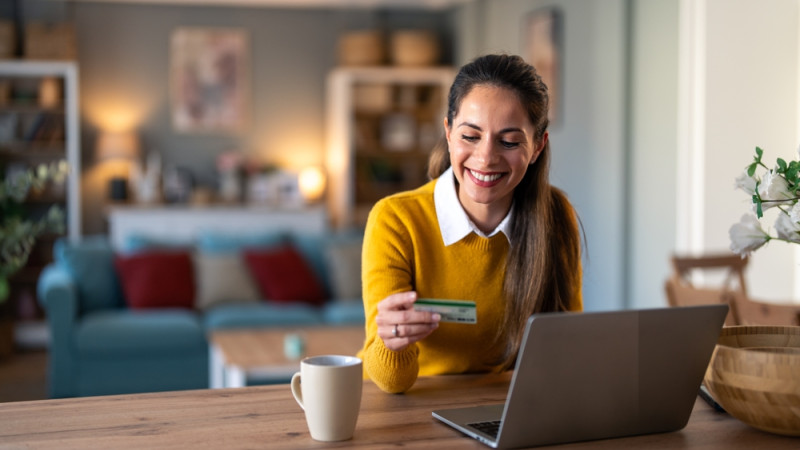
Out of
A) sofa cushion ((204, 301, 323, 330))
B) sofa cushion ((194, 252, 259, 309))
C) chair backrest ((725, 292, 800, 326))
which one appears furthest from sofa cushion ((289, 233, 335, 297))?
chair backrest ((725, 292, 800, 326))

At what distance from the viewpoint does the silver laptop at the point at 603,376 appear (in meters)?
1.11

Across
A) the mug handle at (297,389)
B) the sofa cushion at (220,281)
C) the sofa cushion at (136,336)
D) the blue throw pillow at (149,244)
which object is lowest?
the sofa cushion at (136,336)

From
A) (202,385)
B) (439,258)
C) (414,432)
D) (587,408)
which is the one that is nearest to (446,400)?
(414,432)

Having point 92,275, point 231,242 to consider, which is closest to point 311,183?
point 231,242

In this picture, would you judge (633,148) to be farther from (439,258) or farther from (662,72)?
(439,258)

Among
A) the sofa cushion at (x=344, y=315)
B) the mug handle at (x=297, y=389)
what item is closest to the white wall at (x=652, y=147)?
the sofa cushion at (x=344, y=315)

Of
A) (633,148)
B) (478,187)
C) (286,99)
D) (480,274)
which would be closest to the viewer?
(478,187)

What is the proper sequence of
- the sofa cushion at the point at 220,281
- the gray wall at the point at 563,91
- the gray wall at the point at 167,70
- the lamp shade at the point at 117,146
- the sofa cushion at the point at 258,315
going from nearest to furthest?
the gray wall at the point at 563,91 → the sofa cushion at the point at 258,315 → the sofa cushion at the point at 220,281 → the lamp shade at the point at 117,146 → the gray wall at the point at 167,70

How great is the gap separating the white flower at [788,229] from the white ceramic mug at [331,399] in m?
0.59

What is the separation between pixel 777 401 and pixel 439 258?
73cm

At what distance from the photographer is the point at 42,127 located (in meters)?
6.93

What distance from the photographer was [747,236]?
1274 millimetres

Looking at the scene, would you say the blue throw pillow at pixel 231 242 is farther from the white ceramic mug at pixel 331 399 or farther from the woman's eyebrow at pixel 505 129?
the white ceramic mug at pixel 331 399

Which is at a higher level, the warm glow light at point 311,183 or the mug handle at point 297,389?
the warm glow light at point 311,183
